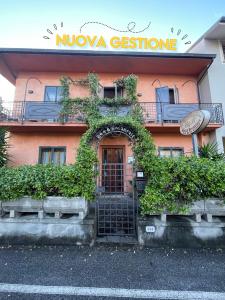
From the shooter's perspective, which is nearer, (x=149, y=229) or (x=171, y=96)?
(x=149, y=229)

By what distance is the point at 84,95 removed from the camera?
29.8 ft

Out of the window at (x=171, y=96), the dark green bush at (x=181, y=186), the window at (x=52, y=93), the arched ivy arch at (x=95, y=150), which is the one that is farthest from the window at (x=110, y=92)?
the dark green bush at (x=181, y=186)

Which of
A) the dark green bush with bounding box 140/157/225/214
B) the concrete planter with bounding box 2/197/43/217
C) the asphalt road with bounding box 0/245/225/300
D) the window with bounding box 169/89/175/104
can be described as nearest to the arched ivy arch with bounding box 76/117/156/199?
the dark green bush with bounding box 140/157/225/214

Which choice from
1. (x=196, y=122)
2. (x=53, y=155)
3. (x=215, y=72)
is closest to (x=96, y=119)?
(x=53, y=155)

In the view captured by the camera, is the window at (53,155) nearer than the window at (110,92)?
Yes

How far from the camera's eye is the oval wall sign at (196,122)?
5.09 meters

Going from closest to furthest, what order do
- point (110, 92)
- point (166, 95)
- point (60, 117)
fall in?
point (60, 117)
point (166, 95)
point (110, 92)

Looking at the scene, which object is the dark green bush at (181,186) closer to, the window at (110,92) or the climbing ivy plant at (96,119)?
the climbing ivy plant at (96,119)

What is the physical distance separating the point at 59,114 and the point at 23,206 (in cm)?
488

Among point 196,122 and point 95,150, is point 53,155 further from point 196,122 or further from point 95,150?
point 196,122

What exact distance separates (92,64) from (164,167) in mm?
7189

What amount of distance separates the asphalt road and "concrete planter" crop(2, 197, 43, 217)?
81cm

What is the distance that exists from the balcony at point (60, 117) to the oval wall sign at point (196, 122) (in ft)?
6.59

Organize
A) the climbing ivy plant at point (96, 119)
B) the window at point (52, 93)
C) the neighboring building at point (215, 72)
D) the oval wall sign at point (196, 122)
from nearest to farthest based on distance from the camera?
the climbing ivy plant at point (96, 119), the oval wall sign at point (196, 122), the neighboring building at point (215, 72), the window at point (52, 93)
